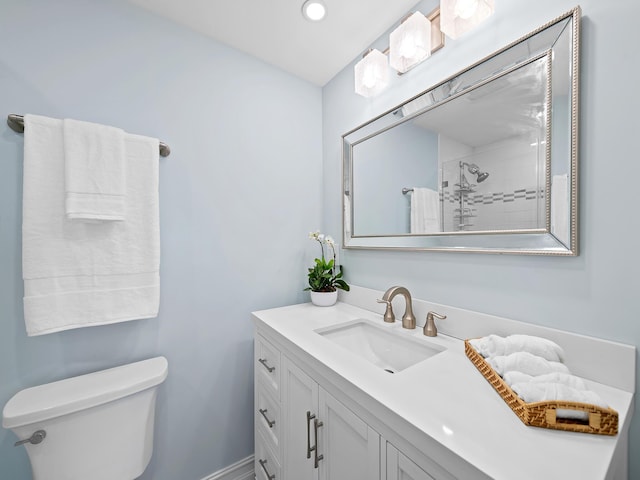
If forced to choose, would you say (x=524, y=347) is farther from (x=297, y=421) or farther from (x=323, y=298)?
(x=323, y=298)

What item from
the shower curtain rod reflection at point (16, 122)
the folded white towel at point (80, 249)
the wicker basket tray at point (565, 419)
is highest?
the shower curtain rod reflection at point (16, 122)

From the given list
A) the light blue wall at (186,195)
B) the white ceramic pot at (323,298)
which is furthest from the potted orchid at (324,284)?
the light blue wall at (186,195)

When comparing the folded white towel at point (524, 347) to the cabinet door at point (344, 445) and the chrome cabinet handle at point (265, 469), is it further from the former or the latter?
the chrome cabinet handle at point (265, 469)

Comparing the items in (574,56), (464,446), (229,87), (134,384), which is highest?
(229,87)

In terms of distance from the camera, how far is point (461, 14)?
2.93 feet

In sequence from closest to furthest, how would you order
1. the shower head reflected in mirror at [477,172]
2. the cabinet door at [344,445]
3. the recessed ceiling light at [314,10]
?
1. the cabinet door at [344,445]
2. the shower head reflected in mirror at [477,172]
3. the recessed ceiling light at [314,10]

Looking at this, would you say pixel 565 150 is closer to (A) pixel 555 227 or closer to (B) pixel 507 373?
(A) pixel 555 227

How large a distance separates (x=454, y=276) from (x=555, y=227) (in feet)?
1.14

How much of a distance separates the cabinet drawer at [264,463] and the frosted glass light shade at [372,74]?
1.74 meters

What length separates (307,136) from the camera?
1.66 metres

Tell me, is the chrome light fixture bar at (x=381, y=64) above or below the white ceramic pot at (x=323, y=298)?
above

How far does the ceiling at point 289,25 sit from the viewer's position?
3.72 ft

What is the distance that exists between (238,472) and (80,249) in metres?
1.33

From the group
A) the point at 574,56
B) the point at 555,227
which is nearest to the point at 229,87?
the point at 574,56
